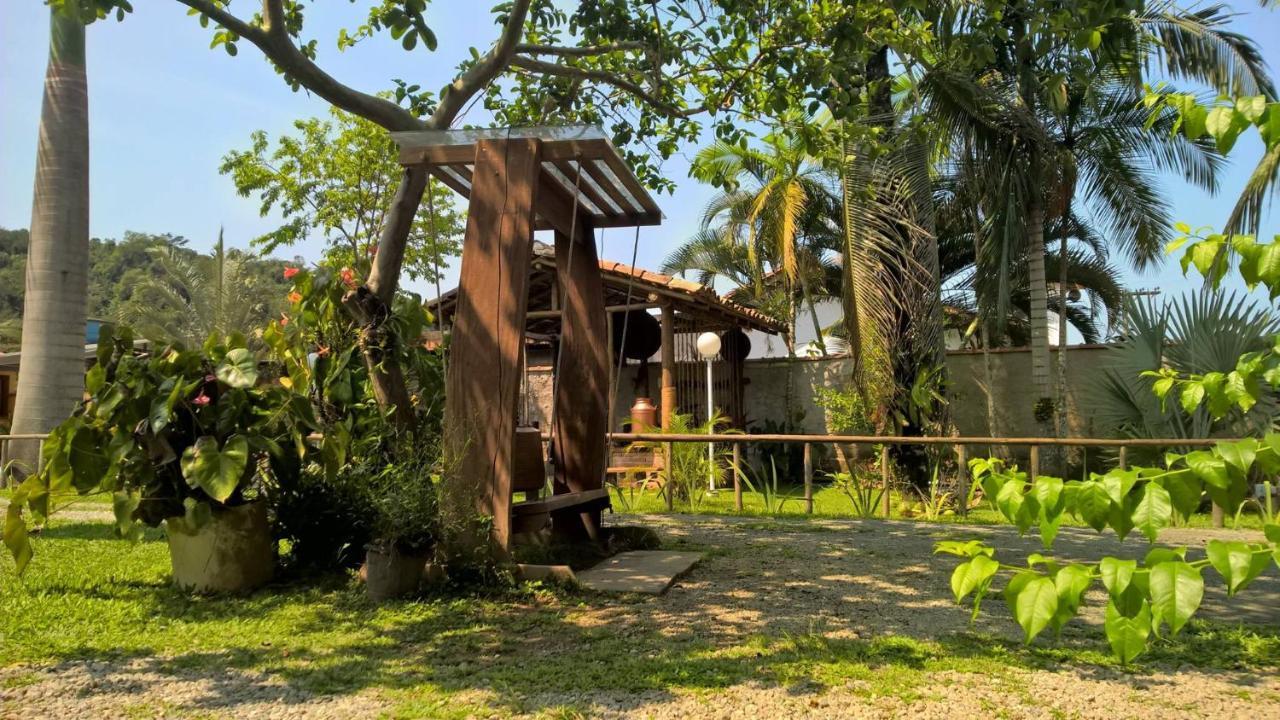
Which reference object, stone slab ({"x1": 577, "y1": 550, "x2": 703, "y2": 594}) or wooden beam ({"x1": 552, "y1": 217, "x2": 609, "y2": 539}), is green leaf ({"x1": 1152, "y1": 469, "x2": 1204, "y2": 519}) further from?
wooden beam ({"x1": 552, "y1": 217, "x2": 609, "y2": 539})

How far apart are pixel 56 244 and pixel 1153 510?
12.3 m

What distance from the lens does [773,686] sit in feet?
10.5

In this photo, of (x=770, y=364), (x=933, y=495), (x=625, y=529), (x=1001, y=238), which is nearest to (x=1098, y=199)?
(x=1001, y=238)

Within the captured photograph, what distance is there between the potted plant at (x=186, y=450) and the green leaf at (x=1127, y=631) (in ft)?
13.0

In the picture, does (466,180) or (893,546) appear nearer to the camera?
(466,180)

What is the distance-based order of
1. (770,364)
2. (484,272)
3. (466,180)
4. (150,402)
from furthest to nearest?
(770,364) < (466,180) < (484,272) < (150,402)

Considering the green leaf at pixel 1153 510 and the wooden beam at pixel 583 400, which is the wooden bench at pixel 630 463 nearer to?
the wooden beam at pixel 583 400

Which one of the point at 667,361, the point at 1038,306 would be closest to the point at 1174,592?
the point at 667,361

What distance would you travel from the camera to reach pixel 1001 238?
1315 cm

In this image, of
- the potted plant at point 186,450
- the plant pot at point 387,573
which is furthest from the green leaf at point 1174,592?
the potted plant at point 186,450

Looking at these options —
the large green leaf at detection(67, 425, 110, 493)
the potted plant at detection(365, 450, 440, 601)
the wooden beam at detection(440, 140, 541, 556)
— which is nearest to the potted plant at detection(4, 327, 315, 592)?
the large green leaf at detection(67, 425, 110, 493)

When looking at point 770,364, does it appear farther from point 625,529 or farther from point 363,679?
point 363,679

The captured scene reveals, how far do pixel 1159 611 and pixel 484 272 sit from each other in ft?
13.2

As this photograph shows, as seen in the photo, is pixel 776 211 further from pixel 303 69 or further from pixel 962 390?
pixel 303 69
